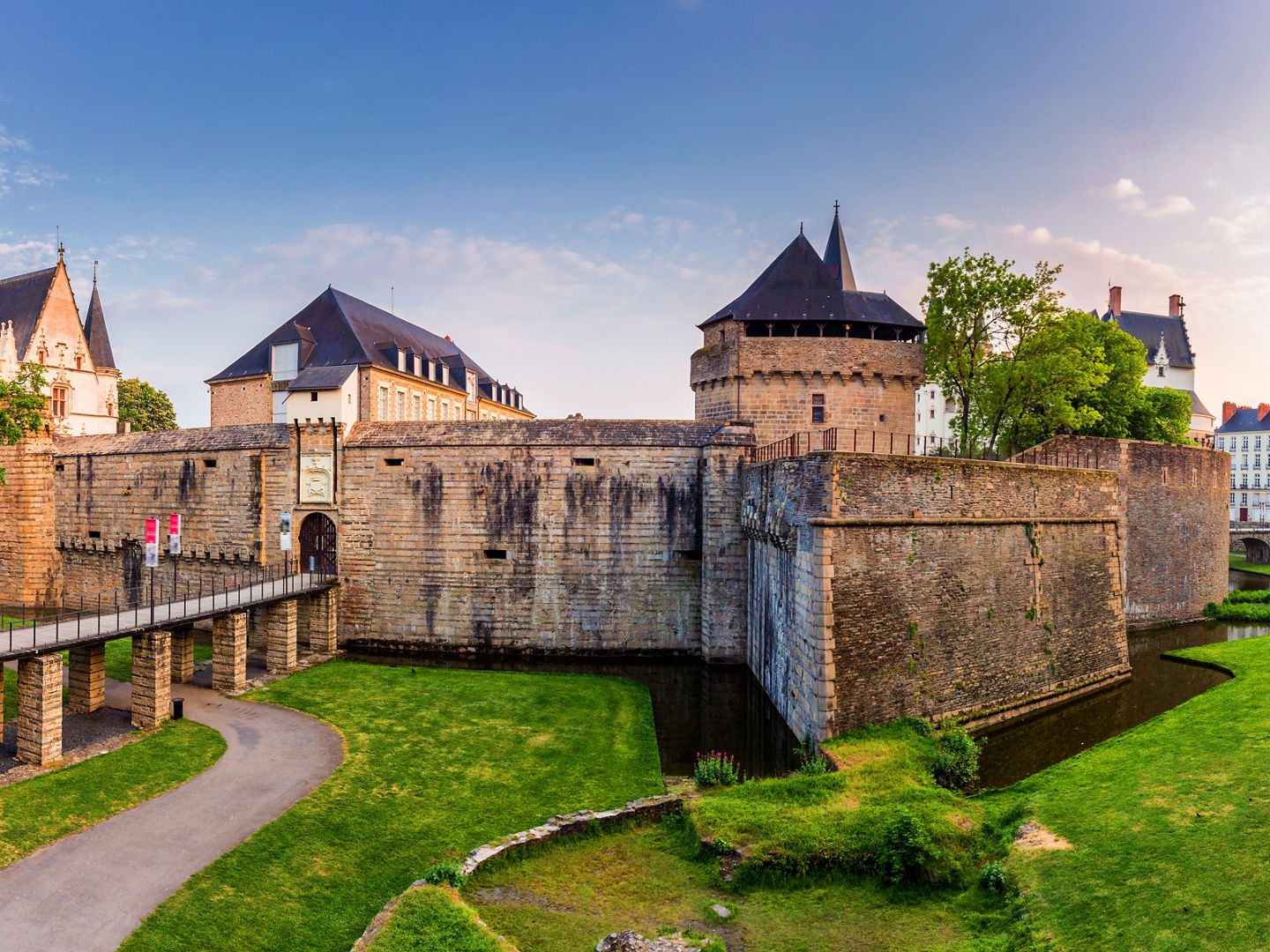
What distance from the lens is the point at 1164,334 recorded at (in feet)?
172

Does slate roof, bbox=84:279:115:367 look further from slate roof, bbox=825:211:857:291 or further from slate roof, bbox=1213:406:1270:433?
slate roof, bbox=1213:406:1270:433

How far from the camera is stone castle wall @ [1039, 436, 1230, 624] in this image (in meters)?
25.0

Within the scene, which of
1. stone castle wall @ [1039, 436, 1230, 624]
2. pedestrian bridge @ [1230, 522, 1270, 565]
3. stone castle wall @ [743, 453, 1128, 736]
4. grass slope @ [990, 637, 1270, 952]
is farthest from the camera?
pedestrian bridge @ [1230, 522, 1270, 565]

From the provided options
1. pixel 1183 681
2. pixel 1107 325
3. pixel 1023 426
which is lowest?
pixel 1183 681

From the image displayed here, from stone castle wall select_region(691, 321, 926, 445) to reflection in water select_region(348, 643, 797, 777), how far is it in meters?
8.18

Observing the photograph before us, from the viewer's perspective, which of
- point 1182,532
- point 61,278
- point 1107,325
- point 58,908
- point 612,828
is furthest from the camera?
point 61,278

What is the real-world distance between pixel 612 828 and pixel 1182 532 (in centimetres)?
2664

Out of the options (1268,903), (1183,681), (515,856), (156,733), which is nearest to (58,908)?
(515,856)

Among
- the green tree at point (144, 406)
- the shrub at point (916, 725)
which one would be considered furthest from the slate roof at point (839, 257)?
the green tree at point (144, 406)

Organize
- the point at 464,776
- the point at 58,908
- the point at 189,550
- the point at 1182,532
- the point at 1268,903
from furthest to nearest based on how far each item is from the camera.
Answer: the point at 1182,532 < the point at 189,550 < the point at 464,776 < the point at 58,908 < the point at 1268,903

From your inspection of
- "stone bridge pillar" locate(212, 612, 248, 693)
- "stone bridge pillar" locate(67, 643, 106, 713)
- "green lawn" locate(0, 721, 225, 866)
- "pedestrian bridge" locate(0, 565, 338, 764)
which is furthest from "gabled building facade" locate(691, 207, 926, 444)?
"stone bridge pillar" locate(67, 643, 106, 713)

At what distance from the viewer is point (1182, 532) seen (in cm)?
2698

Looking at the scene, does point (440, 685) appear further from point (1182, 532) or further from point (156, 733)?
point (1182, 532)

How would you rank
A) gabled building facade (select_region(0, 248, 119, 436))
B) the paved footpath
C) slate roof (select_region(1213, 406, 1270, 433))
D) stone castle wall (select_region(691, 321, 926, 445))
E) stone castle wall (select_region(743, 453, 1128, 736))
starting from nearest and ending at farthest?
the paved footpath, stone castle wall (select_region(743, 453, 1128, 736)), stone castle wall (select_region(691, 321, 926, 445)), gabled building facade (select_region(0, 248, 119, 436)), slate roof (select_region(1213, 406, 1270, 433))
